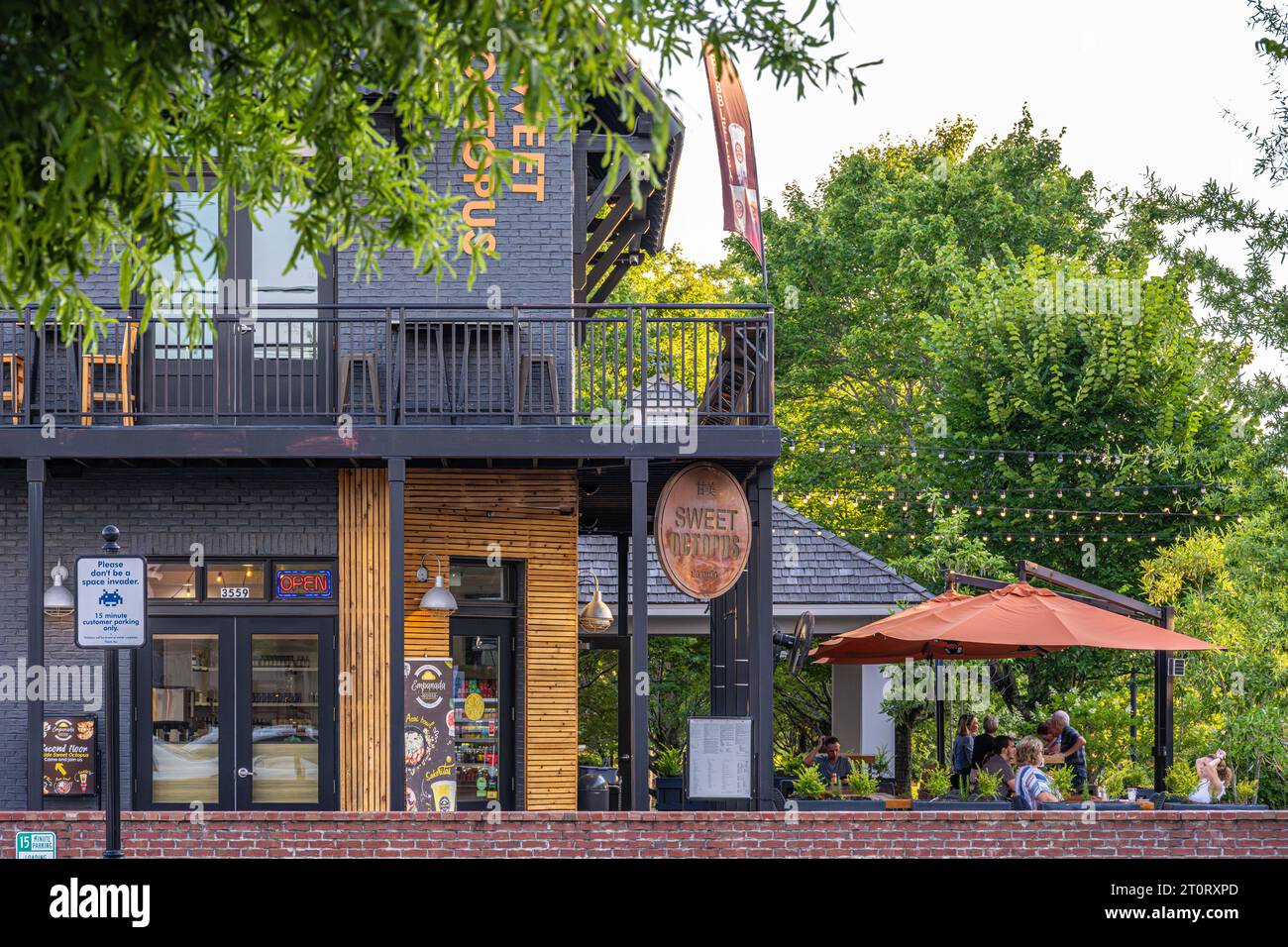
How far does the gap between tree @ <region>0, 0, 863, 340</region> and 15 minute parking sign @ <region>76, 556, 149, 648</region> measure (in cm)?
278

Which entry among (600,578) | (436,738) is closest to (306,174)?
(436,738)

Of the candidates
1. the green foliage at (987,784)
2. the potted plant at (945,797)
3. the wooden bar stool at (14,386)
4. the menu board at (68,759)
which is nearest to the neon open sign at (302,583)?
the menu board at (68,759)

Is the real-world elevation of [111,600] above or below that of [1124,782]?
above

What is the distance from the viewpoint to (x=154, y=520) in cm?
1464

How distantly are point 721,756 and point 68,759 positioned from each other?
5.39 meters

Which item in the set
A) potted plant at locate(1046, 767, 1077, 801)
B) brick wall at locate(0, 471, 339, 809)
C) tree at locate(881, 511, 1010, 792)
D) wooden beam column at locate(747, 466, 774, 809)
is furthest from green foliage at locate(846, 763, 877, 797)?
tree at locate(881, 511, 1010, 792)

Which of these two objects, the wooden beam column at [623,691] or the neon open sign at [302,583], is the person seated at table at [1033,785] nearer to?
the wooden beam column at [623,691]

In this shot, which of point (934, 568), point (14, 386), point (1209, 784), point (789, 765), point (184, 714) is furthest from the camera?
point (934, 568)

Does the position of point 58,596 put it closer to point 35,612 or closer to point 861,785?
point 35,612

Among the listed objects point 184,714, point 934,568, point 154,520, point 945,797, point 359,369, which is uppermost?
point 359,369

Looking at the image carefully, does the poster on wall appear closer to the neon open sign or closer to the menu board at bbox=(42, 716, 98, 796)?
the neon open sign

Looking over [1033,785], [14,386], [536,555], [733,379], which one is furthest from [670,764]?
[14,386]

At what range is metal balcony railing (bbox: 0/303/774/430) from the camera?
13828mm

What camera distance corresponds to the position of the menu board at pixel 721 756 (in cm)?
1338
